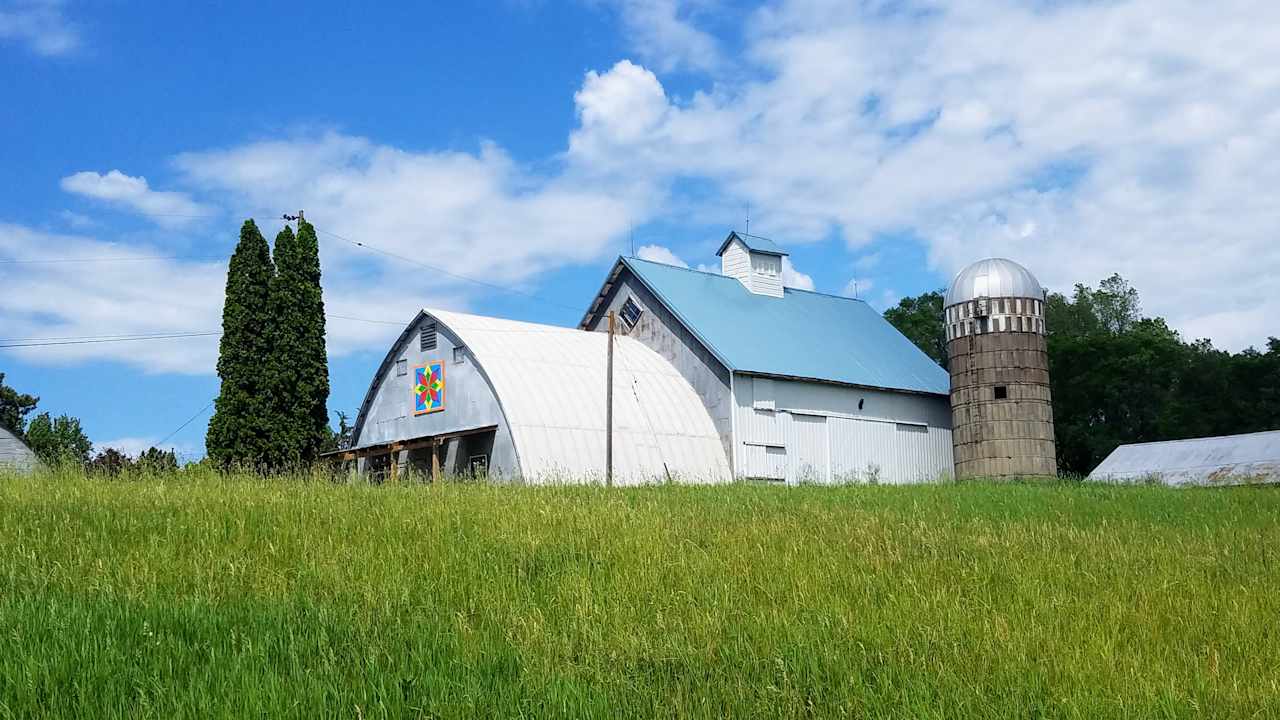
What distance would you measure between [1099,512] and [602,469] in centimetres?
1379

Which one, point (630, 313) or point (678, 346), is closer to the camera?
point (678, 346)

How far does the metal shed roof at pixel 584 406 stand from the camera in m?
30.6

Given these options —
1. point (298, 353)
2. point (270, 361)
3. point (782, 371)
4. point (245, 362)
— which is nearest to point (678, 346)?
point (782, 371)

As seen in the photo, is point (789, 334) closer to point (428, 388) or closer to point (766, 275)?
point (766, 275)

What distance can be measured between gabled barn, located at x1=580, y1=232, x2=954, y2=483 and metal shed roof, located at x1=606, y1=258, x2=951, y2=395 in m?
0.05

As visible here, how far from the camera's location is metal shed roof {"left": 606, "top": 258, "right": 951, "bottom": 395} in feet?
119

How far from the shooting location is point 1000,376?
37.3 metres

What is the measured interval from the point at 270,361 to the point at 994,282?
917 inches

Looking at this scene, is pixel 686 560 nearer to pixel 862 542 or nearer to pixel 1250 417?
pixel 862 542

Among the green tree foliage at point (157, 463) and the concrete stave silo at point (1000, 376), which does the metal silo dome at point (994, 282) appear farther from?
the green tree foliage at point (157, 463)

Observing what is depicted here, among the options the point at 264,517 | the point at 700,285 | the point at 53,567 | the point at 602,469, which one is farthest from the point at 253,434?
the point at 53,567

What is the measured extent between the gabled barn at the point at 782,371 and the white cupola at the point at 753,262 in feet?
0.15

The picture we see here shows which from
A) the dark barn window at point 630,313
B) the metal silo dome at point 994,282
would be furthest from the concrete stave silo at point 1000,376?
the dark barn window at point 630,313

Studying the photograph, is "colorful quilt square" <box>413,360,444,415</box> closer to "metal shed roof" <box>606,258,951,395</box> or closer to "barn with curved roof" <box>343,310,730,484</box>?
"barn with curved roof" <box>343,310,730,484</box>
